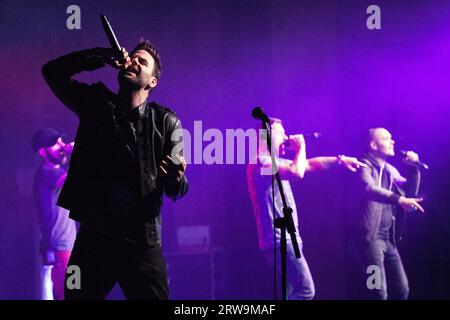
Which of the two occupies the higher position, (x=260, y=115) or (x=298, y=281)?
(x=260, y=115)

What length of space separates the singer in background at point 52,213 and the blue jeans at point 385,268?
2.67 meters

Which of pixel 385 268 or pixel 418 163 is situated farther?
pixel 418 163

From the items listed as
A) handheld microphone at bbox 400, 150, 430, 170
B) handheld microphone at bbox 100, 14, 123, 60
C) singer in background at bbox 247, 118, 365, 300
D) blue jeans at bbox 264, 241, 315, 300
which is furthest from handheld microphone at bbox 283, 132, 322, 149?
handheld microphone at bbox 100, 14, 123, 60

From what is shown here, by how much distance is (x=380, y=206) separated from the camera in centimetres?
528

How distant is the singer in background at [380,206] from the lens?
5176mm

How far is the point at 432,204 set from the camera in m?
5.34

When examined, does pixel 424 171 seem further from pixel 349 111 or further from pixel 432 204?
pixel 349 111

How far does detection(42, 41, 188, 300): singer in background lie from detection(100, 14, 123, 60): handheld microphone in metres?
0.04

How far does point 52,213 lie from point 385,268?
3068 millimetres

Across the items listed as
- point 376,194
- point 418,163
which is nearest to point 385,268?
point 376,194

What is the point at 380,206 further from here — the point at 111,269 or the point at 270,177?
the point at 111,269

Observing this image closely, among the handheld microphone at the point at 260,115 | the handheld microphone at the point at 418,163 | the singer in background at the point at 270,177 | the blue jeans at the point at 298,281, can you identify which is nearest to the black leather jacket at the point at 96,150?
the handheld microphone at the point at 260,115

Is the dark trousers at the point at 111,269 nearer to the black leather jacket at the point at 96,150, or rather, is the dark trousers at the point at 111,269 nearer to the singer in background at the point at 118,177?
the singer in background at the point at 118,177
